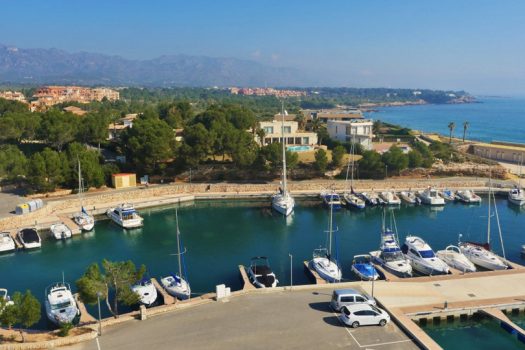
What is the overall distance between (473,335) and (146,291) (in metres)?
17.2

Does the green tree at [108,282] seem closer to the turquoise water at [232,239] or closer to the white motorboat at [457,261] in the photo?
the turquoise water at [232,239]

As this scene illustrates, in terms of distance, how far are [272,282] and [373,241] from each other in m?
14.3

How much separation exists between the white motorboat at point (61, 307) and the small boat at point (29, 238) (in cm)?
1215

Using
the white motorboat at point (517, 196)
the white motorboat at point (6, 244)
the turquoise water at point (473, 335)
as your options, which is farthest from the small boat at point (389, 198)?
the white motorboat at point (6, 244)

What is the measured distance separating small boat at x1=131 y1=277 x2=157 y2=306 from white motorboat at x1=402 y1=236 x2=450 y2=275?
1705 centimetres

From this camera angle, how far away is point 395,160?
58.0m

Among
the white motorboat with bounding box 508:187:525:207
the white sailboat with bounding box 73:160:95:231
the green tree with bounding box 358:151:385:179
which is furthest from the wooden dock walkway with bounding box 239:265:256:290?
the white motorboat with bounding box 508:187:525:207

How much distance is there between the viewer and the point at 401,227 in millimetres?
43000

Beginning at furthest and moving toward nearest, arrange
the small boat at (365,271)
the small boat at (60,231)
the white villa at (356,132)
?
the white villa at (356,132), the small boat at (60,231), the small boat at (365,271)

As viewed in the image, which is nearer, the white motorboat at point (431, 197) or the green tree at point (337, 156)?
the white motorboat at point (431, 197)

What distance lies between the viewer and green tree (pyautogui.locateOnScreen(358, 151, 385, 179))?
2275 inches

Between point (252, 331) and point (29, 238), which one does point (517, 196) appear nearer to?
point (252, 331)

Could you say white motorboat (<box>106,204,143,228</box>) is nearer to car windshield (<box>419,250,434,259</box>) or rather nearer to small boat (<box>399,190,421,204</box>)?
car windshield (<box>419,250,434,259</box>)

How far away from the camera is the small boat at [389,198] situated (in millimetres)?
50406
